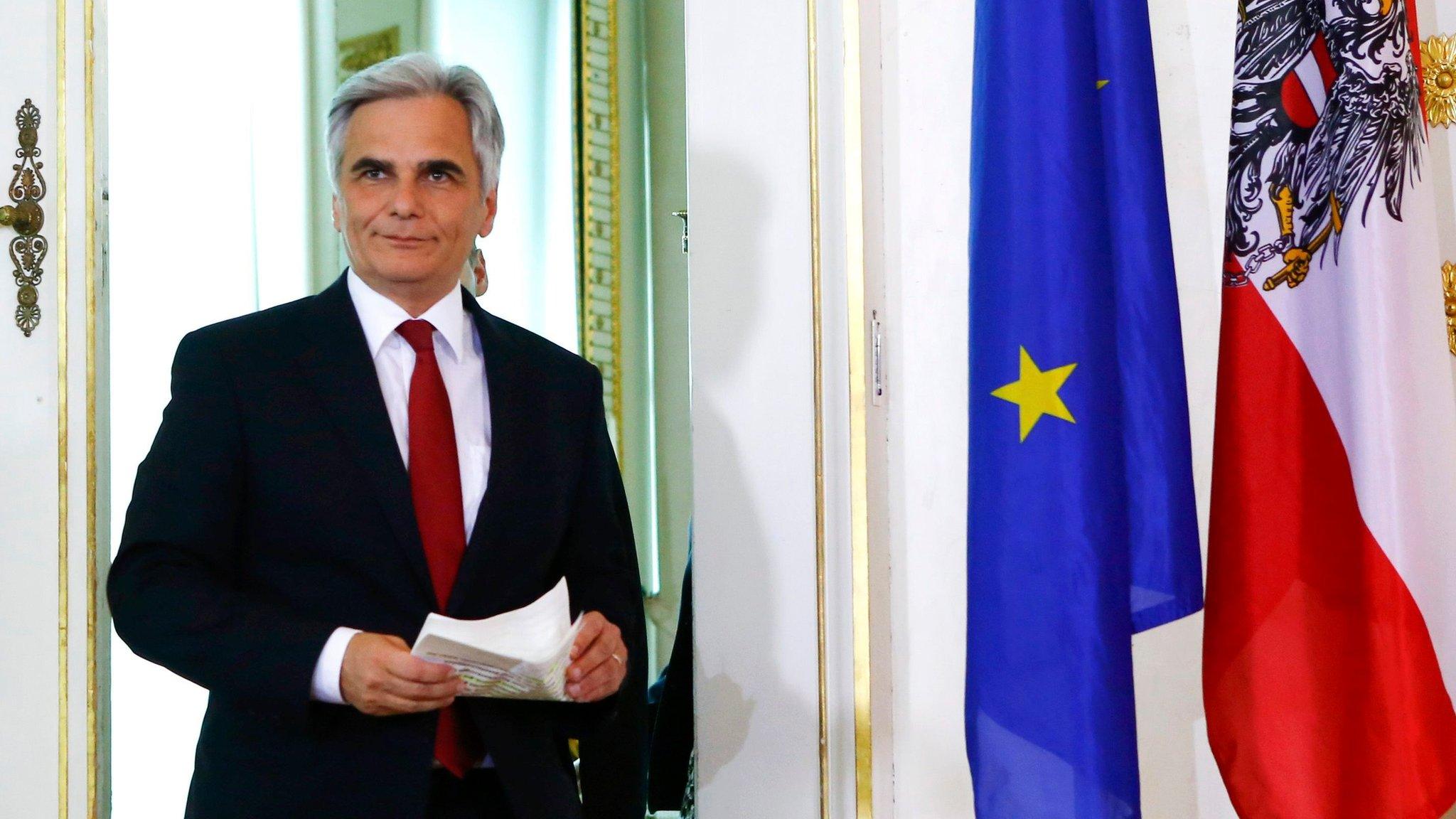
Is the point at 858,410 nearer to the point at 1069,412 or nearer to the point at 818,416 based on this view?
the point at 818,416

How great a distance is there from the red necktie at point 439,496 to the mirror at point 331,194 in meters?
0.53

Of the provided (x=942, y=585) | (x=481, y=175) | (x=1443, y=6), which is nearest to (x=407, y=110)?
(x=481, y=175)

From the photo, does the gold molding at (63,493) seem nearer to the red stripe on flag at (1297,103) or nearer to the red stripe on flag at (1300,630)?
the red stripe on flag at (1300,630)

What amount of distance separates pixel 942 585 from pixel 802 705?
293mm

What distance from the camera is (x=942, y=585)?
2.16 m

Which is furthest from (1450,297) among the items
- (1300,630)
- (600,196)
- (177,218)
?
(177,218)

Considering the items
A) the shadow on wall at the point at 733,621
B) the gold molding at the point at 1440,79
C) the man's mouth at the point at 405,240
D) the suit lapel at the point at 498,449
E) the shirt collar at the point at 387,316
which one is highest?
the gold molding at the point at 1440,79

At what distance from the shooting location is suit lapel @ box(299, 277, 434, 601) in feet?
4.94

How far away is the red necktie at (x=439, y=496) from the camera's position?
1.53 metres

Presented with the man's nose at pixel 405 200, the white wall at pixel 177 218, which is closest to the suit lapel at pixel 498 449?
the man's nose at pixel 405 200

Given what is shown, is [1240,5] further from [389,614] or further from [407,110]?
[389,614]

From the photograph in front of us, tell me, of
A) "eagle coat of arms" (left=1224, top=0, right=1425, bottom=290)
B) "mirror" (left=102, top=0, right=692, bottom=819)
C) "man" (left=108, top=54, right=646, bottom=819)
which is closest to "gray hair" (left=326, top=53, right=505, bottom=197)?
"man" (left=108, top=54, right=646, bottom=819)

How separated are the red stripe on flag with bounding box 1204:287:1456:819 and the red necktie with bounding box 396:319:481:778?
3.06 ft

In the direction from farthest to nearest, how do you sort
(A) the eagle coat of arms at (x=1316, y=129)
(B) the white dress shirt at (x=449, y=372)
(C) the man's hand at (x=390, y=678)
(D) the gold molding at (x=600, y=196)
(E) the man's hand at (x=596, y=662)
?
1. (D) the gold molding at (x=600, y=196)
2. (A) the eagle coat of arms at (x=1316, y=129)
3. (B) the white dress shirt at (x=449, y=372)
4. (E) the man's hand at (x=596, y=662)
5. (C) the man's hand at (x=390, y=678)
